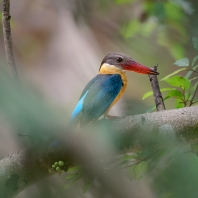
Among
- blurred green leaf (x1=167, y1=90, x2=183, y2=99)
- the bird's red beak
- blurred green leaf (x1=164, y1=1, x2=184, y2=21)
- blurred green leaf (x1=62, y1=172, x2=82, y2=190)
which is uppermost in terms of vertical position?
blurred green leaf (x1=62, y1=172, x2=82, y2=190)

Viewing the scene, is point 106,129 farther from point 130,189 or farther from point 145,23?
point 145,23

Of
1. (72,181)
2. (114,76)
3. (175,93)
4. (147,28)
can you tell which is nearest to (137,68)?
(114,76)

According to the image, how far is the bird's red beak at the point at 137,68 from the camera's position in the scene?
119cm

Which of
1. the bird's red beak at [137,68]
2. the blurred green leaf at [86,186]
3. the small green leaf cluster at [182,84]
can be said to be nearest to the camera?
the blurred green leaf at [86,186]

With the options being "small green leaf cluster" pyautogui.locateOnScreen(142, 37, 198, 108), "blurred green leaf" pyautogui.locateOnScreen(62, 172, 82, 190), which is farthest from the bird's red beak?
"blurred green leaf" pyautogui.locateOnScreen(62, 172, 82, 190)

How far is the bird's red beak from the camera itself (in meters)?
1.19

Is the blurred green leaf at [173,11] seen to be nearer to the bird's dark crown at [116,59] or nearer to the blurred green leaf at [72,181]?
the bird's dark crown at [116,59]

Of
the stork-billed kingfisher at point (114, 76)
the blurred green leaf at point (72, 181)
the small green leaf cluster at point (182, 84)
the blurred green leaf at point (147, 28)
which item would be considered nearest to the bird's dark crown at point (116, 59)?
the stork-billed kingfisher at point (114, 76)

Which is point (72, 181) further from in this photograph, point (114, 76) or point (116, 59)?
point (116, 59)

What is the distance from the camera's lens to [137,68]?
1.38 m

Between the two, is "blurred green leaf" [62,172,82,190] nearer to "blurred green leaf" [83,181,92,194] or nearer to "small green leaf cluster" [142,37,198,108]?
"blurred green leaf" [83,181,92,194]

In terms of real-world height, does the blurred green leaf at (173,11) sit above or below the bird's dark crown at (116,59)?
above

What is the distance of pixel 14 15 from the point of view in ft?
10.0

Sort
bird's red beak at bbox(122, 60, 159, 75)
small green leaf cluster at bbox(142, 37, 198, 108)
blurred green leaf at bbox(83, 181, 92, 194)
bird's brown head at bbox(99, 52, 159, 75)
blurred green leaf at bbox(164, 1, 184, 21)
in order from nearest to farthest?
blurred green leaf at bbox(83, 181, 92, 194), small green leaf cluster at bbox(142, 37, 198, 108), bird's red beak at bbox(122, 60, 159, 75), bird's brown head at bbox(99, 52, 159, 75), blurred green leaf at bbox(164, 1, 184, 21)
